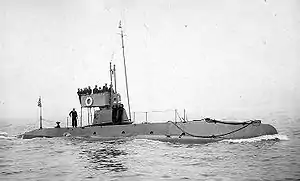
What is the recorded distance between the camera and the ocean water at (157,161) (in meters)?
16.4

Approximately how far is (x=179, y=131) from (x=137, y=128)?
3.90 metres

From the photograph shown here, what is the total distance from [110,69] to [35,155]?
495 inches

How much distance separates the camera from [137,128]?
3116cm

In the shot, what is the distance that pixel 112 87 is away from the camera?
3475 cm

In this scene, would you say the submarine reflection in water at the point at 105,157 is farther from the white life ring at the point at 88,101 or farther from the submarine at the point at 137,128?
the white life ring at the point at 88,101

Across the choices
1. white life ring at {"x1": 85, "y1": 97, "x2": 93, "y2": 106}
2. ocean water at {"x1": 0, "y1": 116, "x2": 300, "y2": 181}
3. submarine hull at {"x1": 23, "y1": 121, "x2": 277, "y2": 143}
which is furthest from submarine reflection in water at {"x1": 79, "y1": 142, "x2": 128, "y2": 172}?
white life ring at {"x1": 85, "y1": 97, "x2": 93, "y2": 106}

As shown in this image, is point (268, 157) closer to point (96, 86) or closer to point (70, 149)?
point (70, 149)

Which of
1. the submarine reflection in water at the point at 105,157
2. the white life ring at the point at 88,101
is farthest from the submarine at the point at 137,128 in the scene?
the submarine reflection in water at the point at 105,157

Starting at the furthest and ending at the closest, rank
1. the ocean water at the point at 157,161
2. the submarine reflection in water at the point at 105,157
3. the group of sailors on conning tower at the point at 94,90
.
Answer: the group of sailors on conning tower at the point at 94,90 < the submarine reflection in water at the point at 105,157 < the ocean water at the point at 157,161

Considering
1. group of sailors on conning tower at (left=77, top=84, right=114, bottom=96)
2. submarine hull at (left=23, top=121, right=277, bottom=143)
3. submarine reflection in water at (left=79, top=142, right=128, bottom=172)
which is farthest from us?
group of sailors on conning tower at (left=77, top=84, right=114, bottom=96)

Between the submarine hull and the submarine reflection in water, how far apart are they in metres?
3.02

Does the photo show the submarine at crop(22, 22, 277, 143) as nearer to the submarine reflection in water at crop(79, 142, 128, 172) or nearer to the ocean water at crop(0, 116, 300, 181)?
the ocean water at crop(0, 116, 300, 181)

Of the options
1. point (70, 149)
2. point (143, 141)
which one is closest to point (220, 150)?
point (143, 141)

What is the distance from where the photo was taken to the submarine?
90.6 feet
